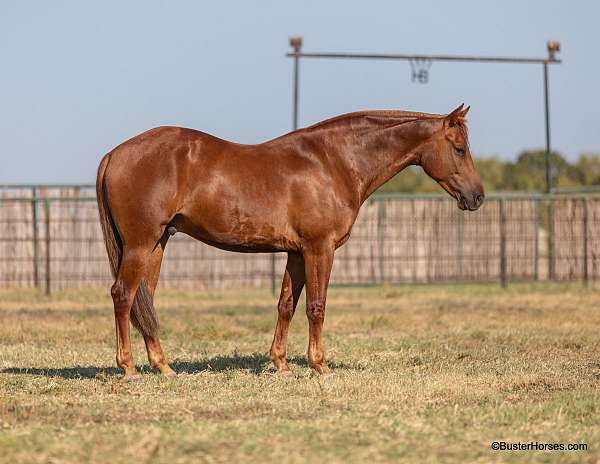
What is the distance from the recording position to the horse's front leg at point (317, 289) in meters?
9.34

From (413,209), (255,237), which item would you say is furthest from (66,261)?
(255,237)

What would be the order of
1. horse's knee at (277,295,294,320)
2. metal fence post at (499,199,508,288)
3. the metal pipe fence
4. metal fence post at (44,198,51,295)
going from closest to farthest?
horse's knee at (277,295,294,320), metal fence post at (44,198,51,295), the metal pipe fence, metal fence post at (499,199,508,288)

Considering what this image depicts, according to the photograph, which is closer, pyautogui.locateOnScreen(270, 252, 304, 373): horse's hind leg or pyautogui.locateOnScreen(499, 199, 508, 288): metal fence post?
pyautogui.locateOnScreen(270, 252, 304, 373): horse's hind leg

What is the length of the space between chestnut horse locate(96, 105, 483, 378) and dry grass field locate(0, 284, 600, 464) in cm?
65

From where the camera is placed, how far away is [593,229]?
24375 millimetres

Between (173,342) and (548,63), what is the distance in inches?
536

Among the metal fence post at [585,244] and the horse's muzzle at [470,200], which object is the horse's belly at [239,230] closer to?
the horse's muzzle at [470,200]

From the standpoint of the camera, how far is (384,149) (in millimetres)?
9688

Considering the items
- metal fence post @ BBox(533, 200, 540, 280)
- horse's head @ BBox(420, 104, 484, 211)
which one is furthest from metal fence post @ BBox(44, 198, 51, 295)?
horse's head @ BBox(420, 104, 484, 211)

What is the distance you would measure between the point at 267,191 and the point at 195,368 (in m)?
1.91

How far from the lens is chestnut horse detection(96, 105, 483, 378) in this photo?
9.03m

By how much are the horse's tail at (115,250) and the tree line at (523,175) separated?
31.5 metres

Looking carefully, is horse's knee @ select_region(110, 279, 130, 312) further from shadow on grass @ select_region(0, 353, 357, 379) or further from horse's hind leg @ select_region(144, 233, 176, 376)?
shadow on grass @ select_region(0, 353, 357, 379)

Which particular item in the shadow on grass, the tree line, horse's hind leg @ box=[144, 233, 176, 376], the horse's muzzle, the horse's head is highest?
the tree line
